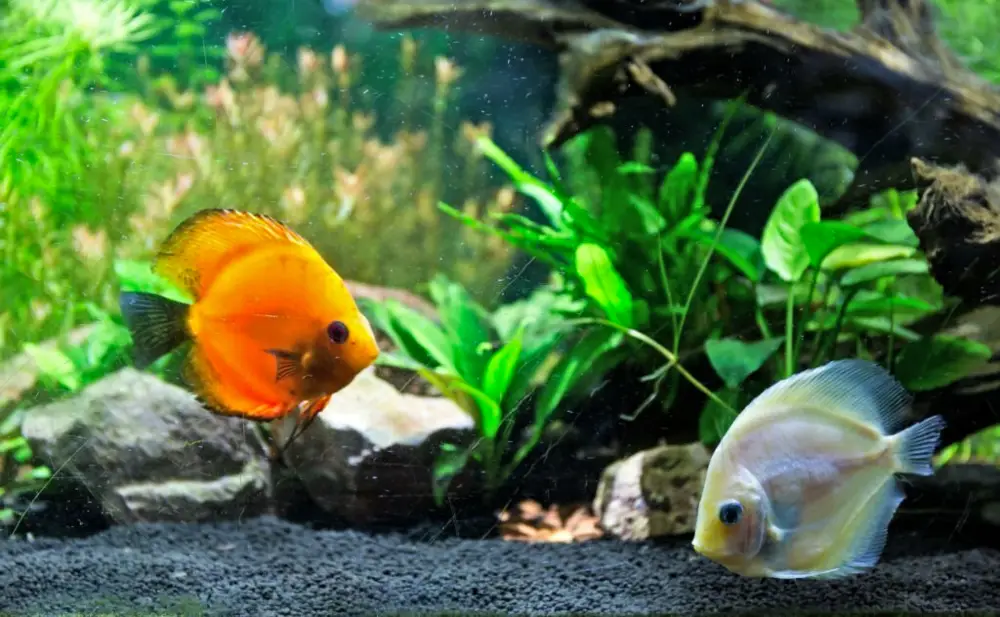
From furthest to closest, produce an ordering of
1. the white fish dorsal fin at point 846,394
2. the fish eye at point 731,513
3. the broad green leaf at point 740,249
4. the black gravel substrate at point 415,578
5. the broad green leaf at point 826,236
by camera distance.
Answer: the broad green leaf at point 740,249 < the broad green leaf at point 826,236 < the black gravel substrate at point 415,578 < the white fish dorsal fin at point 846,394 < the fish eye at point 731,513

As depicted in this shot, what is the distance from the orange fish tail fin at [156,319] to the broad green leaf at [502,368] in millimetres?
927

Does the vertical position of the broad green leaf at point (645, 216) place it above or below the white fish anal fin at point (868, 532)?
above

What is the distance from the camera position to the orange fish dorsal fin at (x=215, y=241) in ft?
5.78

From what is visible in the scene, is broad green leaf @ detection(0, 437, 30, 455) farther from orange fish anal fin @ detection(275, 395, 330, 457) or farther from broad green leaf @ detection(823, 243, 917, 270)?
broad green leaf @ detection(823, 243, 917, 270)

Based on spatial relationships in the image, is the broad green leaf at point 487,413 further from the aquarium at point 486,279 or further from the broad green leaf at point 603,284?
the broad green leaf at point 603,284

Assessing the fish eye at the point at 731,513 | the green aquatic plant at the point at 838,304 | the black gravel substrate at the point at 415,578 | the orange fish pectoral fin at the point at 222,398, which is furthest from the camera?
the green aquatic plant at the point at 838,304

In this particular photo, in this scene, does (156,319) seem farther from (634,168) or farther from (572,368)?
(634,168)

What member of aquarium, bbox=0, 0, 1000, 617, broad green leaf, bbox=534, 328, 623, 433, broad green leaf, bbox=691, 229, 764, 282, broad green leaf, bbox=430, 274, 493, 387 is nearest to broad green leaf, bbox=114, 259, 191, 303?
aquarium, bbox=0, 0, 1000, 617

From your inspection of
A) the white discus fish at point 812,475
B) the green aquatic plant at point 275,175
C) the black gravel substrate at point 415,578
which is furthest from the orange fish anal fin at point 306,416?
the white discus fish at point 812,475

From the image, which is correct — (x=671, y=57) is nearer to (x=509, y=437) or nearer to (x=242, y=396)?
(x=509, y=437)

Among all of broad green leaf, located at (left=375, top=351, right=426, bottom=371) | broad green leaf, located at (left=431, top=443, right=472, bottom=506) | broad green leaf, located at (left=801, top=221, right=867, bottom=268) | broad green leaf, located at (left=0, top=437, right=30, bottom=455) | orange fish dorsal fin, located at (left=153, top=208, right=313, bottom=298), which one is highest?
orange fish dorsal fin, located at (left=153, top=208, right=313, bottom=298)

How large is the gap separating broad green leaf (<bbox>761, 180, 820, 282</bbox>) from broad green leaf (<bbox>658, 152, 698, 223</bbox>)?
0.94 feet

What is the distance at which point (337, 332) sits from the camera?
167 centimetres

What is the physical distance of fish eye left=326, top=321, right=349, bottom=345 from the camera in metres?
1.67
